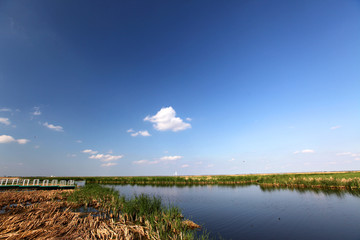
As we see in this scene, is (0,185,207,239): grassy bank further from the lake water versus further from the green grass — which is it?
the lake water

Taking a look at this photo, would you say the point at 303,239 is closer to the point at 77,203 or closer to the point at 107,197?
the point at 107,197

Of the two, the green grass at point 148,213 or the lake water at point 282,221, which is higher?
the green grass at point 148,213

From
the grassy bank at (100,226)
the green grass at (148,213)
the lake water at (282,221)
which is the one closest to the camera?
the grassy bank at (100,226)

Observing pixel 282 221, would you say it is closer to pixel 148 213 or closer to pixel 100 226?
pixel 148 213

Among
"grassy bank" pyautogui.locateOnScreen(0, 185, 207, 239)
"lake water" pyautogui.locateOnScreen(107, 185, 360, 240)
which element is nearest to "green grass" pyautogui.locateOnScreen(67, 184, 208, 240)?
"grassy bank" pyautogui.locateOnScreen(0, 185, 207, 239)

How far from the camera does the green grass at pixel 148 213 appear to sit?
1051cm

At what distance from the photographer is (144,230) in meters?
11.4

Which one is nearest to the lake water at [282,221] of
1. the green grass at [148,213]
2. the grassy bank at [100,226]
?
the green grass at [148,213]

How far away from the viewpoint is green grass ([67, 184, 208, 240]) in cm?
1051

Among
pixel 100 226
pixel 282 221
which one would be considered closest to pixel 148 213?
pixel 100 226

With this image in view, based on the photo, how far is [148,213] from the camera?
14336 mm

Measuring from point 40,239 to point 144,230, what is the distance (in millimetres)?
5838

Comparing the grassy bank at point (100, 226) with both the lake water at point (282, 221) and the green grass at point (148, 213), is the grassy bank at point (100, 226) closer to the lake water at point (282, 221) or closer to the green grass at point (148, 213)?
the green grass at point (148, 213)

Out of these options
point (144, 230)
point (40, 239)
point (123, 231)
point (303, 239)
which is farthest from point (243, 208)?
point (40, 239)
